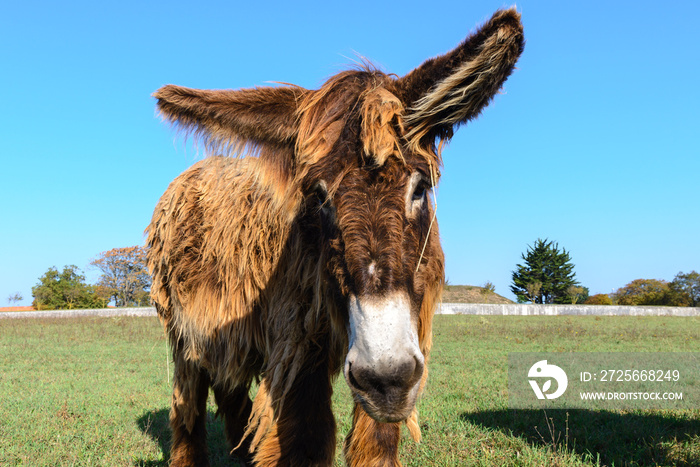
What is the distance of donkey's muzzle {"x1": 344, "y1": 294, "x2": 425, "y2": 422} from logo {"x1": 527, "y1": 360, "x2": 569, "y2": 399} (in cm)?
564

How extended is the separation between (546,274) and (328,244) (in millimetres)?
70092

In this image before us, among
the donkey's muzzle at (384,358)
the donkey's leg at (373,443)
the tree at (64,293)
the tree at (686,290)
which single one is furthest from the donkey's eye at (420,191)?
the tree at (686,290)

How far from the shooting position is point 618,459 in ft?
13.9

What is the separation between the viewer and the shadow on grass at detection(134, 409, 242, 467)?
190 inches

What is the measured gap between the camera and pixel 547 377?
306 inches

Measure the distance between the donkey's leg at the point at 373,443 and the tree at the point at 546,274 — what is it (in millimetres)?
65376

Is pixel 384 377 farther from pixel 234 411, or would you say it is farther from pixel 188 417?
pixel 234 411

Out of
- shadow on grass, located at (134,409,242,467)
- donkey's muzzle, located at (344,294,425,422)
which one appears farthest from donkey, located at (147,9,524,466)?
shadow on grass, located at (134,409,242,467)

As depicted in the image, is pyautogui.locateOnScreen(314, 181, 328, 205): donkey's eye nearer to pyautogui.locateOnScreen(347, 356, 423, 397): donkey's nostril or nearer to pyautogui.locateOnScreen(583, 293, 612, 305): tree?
pyautogui.locateOnScreen(347, 356, 423, 397): donkey's nostril

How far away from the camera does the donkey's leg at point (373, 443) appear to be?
2.65m

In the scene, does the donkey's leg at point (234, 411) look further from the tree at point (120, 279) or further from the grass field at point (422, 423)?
the tree at point (120, 279)

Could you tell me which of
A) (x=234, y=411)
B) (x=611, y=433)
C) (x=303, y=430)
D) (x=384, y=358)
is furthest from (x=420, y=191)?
(x=611, y=433)

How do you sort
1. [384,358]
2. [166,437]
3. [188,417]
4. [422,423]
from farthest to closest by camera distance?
[166,437] → [422,423] → [188,417] → [384,358]

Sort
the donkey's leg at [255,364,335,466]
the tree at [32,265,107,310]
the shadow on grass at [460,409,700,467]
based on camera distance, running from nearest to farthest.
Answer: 1. the donkey's leg at [255,364,335,466]
2. the shadow on grass at [460,409,700,467]
3. the tree at [32,265,107,310]
